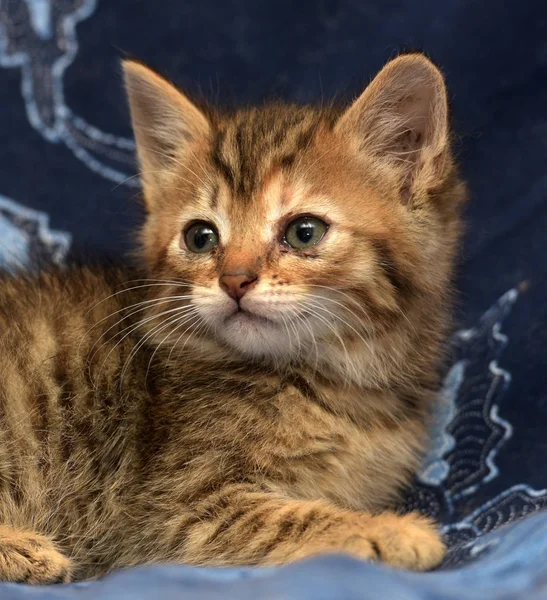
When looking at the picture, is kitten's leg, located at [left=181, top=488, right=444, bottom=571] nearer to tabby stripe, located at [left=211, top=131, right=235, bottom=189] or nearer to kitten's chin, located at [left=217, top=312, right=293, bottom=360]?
kitten's chin, located at [left=217, top=312, right=293, bottom=360]

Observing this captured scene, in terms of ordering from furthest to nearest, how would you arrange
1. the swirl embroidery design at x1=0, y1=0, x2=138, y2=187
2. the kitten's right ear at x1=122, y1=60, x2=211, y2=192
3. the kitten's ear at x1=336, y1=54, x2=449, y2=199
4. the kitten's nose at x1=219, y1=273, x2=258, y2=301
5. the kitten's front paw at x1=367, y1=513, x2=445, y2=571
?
the swirl embroidery design at x1=0, y1=0, x2=138, y2=187
the kitten's right ear at x1=122, y1=60, x2=211, y2=192
the kitten's ear at x1=336, y1=54, x2=449, y2=199
the kitten's nose at x1=219, y1=273, x2=258, y2=301
the kitten's front paw at x1=367, y1=513, x2=445, y2=571

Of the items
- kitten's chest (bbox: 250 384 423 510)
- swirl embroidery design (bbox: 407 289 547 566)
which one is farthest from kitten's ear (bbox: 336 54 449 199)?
swirl embroidery design (bbox: 407 289 547 566)

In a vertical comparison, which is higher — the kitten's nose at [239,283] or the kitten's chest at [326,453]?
the kitten's nose at [239,283]

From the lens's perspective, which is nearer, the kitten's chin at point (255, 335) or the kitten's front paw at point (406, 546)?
the kitten's front paw at point (406, 546)

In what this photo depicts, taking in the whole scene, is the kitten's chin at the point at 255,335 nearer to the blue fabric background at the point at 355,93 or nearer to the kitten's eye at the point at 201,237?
the kitten's eye at the point at 201,237

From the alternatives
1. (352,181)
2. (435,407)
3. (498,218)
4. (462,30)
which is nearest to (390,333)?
(352,181)

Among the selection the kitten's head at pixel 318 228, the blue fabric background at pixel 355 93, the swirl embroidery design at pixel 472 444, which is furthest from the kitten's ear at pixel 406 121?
the swirl embroidery design at pixel 472 444

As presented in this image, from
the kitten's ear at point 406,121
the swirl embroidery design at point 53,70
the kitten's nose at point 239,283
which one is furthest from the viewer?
the swirl embroidery design at point 53,70

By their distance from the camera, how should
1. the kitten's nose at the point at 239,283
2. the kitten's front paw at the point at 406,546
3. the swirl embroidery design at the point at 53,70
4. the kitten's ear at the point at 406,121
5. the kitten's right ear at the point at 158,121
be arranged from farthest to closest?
1. the swirl embroidery design at the point at 53,70
2. the kitten's right ear at the point at 158,121
3. the kitten's ear at the point at 406,121
4. the kitten's nose at the point at 239,283
5. the kitten's front paw at the point at 406,546
